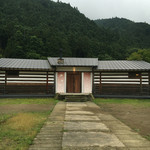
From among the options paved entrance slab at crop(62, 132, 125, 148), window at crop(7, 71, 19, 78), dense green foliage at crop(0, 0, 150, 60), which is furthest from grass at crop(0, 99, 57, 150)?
dense green foliage at crop(0, 0, 150, 60)

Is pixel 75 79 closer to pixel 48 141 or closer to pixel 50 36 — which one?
pixel 48 141

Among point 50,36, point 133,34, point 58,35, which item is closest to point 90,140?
point 50,36

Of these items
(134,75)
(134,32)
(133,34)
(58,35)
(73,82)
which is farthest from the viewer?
(134,32)

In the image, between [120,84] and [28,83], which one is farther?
[120,84]

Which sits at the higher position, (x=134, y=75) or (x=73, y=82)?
(x=134, y=75)

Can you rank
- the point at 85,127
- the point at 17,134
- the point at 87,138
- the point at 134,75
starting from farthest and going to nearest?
the point at 134,75 → the point at 85,127 → the point at 17,134 → the point at 87,138

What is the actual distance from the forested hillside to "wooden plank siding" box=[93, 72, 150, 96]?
32024 mm

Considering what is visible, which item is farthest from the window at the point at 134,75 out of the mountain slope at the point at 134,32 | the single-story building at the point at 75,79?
the mountain slope at the point at 134,32

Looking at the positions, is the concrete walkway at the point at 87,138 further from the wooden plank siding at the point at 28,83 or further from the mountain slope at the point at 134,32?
the mountain slope at the point at 134,32

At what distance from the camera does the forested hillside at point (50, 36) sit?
47.8 meters

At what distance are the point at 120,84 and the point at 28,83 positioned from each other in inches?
367

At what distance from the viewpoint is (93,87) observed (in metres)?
14.8

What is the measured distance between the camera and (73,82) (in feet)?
49.0

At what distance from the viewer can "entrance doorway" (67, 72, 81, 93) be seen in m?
14.9
